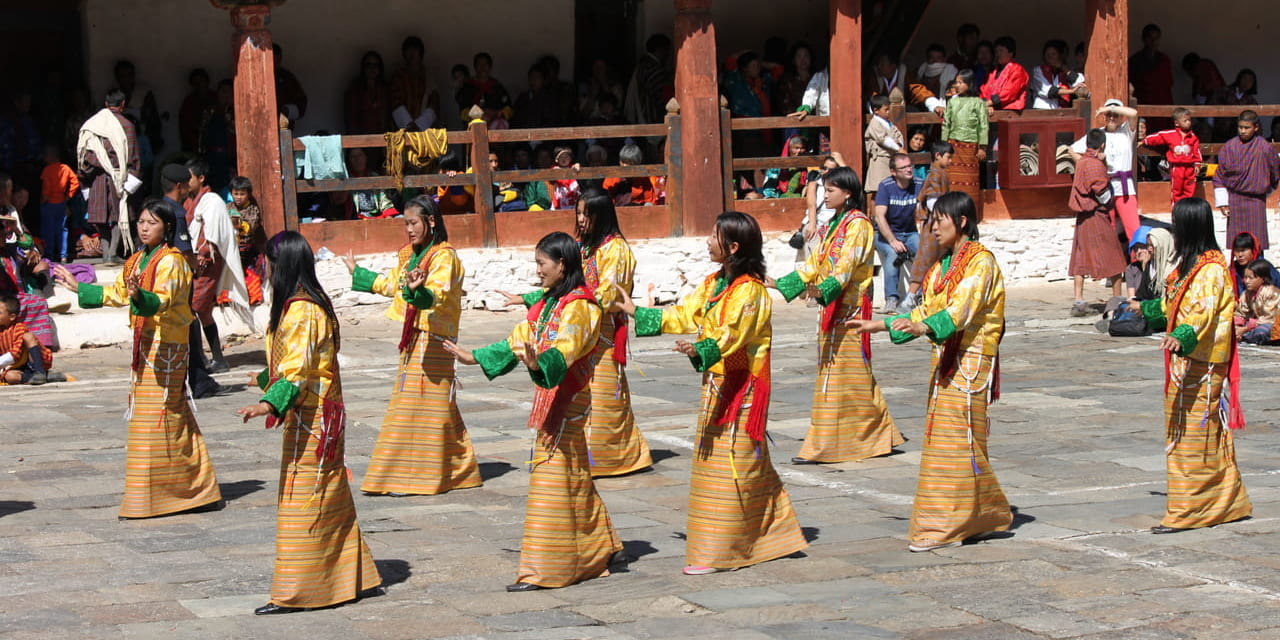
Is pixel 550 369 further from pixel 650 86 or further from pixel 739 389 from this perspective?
pixel 650 86

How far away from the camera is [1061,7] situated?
63.3 feet

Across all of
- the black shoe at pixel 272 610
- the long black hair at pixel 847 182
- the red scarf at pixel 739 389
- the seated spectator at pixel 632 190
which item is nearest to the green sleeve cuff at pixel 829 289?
the long black hair at pixel 847 182

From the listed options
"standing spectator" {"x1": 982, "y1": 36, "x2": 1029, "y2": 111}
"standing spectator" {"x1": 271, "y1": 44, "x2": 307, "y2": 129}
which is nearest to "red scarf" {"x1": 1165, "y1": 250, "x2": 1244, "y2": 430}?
"standing spectator" {"x1": 982, "y1": 36, "x2": 1029, "y2": 111}

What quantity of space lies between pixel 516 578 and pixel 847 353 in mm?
3052

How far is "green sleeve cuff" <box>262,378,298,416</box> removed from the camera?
606 cm

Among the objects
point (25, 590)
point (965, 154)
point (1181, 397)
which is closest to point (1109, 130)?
point (965, 154)

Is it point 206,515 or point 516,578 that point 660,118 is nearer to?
point 206,515

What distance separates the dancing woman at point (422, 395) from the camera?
27.4ft

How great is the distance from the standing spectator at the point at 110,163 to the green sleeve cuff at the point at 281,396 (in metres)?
8.93

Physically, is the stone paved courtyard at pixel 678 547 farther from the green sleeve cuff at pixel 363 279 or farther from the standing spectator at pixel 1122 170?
the standing spectator at pixel 1122 170

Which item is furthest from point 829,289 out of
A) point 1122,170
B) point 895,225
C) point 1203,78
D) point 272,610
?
point 1203,78

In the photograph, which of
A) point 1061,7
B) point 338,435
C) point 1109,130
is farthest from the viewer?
point 1061,7

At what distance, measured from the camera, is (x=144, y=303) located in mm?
7832

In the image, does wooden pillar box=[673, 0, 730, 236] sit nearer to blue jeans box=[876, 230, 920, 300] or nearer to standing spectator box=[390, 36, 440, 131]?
blue jeans box=[876, 230, 920, 300]
